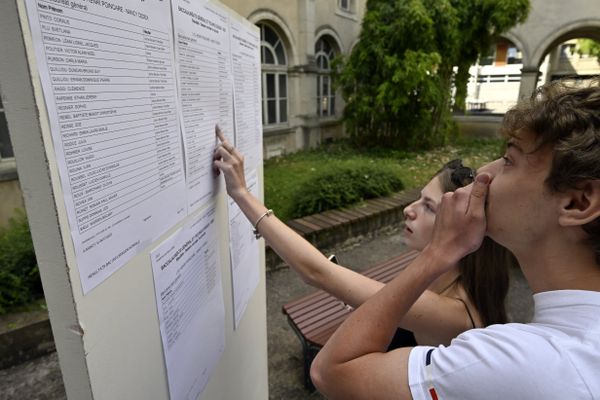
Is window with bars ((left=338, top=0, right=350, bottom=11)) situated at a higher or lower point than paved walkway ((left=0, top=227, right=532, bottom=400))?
higher

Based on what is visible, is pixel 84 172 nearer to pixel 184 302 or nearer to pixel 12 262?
pixel 184 302

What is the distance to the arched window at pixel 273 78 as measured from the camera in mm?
9242

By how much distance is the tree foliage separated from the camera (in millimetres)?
8703

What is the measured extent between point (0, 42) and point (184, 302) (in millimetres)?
770

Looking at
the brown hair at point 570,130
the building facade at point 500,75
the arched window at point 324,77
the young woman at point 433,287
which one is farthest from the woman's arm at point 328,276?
the building facade at point 500,75

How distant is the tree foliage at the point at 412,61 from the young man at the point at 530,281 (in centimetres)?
833

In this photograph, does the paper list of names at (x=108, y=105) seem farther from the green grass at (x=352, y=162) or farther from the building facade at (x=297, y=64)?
the building facade at (x=297, y=64)

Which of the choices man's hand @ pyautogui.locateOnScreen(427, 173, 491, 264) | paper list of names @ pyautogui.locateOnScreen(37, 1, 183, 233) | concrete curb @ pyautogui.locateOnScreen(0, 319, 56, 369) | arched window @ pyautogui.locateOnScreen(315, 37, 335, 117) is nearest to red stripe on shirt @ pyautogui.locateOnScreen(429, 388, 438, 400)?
man's hand @ pyautogui.locateOnScreen(427, 173, 491, 264)

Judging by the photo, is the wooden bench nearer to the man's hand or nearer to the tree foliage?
the man's hand

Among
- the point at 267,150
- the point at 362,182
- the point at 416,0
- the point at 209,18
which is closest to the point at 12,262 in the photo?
the point at 209,18

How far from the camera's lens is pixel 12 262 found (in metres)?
2.79

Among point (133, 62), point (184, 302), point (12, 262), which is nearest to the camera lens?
point (133, 62)

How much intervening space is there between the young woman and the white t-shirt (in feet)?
1.80

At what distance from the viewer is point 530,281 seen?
92 cm
